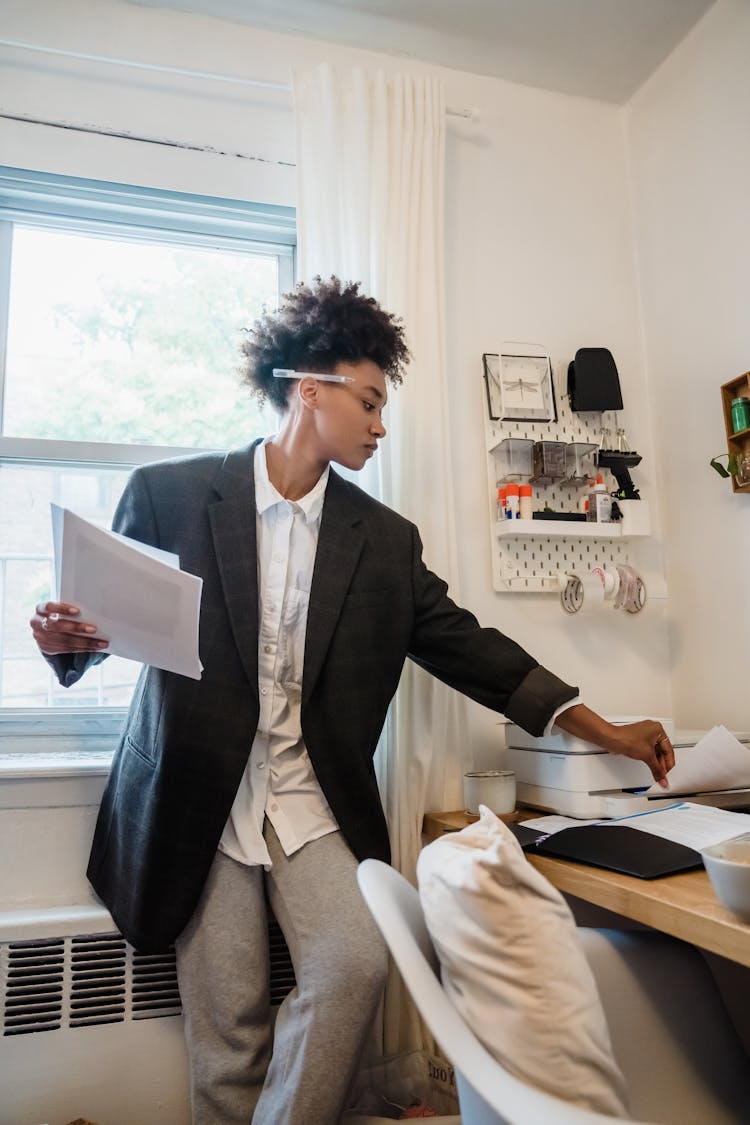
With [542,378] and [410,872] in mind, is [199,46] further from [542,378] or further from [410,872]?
[410,872]

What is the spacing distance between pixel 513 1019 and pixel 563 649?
145cm

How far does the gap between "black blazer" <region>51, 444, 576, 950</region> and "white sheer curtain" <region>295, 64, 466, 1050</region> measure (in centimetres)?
20

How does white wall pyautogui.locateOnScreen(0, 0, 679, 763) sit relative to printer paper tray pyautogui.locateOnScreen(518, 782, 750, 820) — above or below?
above

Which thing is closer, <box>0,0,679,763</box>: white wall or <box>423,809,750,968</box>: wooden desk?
<box>423,809,750,968</box>: wooden desk

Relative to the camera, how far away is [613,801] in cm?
155

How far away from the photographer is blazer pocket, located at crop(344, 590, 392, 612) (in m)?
1.58

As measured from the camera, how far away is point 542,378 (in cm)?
219

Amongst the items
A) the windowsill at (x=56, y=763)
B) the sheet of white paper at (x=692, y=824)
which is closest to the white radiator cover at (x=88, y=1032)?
the windowsill at (x=56, y=763)

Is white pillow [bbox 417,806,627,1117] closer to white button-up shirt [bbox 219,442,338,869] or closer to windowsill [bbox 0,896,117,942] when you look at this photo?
white button-up shirt [bbox 219,442,338,869]

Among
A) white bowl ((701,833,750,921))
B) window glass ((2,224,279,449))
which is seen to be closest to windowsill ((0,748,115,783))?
window glass ((2,224,279,449))

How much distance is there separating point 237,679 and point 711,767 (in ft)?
2.96

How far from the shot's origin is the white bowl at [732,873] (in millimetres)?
883

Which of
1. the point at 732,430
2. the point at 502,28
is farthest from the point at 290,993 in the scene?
the point at 502,28

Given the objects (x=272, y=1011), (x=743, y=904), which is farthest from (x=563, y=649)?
(x=743, y=904)
